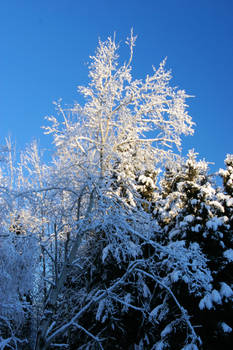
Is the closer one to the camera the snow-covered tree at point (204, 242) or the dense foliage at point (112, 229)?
the dense foliage at point (112, 229)

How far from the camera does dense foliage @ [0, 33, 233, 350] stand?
5746 mm

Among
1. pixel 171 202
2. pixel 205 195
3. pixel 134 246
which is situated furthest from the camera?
pixel 171 202

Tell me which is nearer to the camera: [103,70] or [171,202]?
[103,70]

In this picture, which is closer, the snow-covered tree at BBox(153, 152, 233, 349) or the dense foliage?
the dense foliage

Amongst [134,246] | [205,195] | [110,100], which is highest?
[110,100]

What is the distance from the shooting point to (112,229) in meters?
6.04

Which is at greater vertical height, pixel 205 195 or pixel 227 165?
pixel 227 165

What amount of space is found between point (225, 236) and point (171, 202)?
2767mm

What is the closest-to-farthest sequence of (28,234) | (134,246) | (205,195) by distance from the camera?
(28,234), (134,246), (205,195)

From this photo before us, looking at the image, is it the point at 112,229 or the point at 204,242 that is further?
the point at 204,242

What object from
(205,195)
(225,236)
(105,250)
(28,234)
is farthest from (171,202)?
(28,234)

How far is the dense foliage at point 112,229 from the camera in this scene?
5.75 m

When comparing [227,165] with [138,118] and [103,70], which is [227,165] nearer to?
[138,118]

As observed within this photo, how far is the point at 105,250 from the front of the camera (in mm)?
10055
